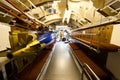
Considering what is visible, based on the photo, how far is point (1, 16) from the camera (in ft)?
7.62

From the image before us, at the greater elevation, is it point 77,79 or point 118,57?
point 118,57

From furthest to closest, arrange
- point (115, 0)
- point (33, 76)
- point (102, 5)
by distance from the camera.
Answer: point (102, 5)
point (115, 0)
point (33, 76)

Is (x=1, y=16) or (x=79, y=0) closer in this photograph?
(x=1, y=16)

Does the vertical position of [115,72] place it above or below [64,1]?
below

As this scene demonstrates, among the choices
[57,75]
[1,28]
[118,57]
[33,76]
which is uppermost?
[1,28]

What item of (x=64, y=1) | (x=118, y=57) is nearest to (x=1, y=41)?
(x=118, y=57)

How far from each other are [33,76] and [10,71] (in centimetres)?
53

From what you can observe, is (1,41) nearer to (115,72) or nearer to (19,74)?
(19,74)

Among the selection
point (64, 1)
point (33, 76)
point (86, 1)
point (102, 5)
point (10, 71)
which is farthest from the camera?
point (86, 1)

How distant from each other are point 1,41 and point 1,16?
2.86ft

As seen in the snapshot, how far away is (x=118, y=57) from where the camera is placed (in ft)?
6.39

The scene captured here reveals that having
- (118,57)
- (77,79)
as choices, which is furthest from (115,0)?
(77,79)

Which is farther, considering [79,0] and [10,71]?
[79,0]

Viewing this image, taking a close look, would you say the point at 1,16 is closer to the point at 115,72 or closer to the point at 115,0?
the point at 115,72
